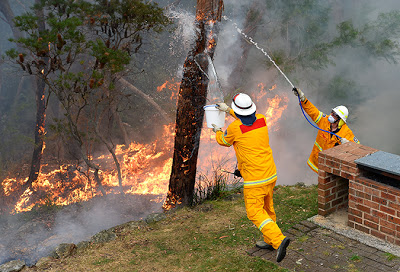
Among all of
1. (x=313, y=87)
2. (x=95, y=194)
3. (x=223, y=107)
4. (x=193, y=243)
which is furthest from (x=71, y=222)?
(x=313, y=87)

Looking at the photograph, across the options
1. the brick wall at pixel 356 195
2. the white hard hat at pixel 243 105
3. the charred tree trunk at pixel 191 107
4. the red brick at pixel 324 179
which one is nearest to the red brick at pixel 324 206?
the brick wall at pixel 356 195

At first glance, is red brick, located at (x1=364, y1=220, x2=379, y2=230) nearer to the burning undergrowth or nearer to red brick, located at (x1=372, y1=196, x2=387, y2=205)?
red brick, located at (x1=372, y1=196, x2=387, y2=205)

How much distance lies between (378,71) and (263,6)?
6021 mm

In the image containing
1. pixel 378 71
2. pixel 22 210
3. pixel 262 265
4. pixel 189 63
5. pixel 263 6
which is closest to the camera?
pixel 262 265

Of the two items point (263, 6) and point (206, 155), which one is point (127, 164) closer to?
point (206, 155)

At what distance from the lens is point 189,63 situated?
7102 millimetres

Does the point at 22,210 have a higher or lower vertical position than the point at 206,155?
lower

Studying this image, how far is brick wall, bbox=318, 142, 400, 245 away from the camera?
5098 millimetres

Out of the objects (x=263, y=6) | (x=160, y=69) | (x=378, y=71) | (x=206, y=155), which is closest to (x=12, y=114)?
(x=160, y=69)

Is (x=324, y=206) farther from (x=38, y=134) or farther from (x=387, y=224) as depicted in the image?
(x=38, y=134)

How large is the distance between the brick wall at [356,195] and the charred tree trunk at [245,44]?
8855mm

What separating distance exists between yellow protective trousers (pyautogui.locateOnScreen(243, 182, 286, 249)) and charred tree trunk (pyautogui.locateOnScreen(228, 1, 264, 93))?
9793 mm

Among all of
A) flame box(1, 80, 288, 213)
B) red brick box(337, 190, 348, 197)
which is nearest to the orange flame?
flame box(1, 80, 288, 213)

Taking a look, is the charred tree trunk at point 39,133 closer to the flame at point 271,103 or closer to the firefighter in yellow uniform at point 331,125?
the flame at point 271,103
